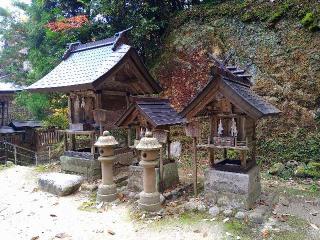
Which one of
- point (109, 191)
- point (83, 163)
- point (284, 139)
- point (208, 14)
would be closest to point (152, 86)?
point (83, 163)

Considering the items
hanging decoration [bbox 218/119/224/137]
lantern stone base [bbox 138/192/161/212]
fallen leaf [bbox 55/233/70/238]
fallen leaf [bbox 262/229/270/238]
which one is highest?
hanging decoration [bbox 218/119/224/137]

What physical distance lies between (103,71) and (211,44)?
728 cm

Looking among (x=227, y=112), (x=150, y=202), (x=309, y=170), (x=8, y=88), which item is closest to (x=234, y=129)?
(x=227, y=112)

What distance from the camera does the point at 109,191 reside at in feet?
26.3

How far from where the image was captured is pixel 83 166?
395 inches

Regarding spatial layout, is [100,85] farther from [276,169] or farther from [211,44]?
[211,44]

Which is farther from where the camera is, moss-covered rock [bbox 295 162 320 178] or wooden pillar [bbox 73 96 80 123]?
wooden pillar [bbox 73 96 80 123]

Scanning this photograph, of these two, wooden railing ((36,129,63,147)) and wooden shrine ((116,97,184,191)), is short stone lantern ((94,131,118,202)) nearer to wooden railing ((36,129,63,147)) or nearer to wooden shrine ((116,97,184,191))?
wooden shrine ((116,97,184,191))

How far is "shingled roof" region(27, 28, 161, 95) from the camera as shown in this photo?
9125 mm

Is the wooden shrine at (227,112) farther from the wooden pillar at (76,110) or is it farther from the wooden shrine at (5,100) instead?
the wooden shrine at (5,100)

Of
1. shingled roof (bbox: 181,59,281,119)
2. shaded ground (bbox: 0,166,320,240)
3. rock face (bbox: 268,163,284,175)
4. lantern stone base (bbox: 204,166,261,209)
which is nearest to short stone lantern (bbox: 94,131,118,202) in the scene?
shaded ground (bbox: 0,166,320,240)

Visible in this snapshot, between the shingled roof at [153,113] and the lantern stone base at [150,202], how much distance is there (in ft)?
5.88

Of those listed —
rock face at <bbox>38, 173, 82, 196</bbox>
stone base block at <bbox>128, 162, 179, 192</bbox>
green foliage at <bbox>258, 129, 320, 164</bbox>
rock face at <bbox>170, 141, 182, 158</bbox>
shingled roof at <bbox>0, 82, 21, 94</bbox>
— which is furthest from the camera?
shingled roof at <bbox>0, 82, 21, 94</bbox>

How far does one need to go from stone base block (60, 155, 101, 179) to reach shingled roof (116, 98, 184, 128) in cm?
225
